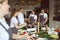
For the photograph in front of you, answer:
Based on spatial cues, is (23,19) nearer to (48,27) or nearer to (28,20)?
(28,20)

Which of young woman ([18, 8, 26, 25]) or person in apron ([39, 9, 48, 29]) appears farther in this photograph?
person in apron ([39, 9, 48, 29])

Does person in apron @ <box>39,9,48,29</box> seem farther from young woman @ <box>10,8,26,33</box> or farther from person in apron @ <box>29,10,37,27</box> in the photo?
young woman @ <box>10,8,26,33</box>

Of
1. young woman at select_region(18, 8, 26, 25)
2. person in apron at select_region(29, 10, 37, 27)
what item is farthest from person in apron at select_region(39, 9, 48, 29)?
young woman at select_region(18, 8, 26, 25)

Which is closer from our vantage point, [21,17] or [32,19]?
[21,17]

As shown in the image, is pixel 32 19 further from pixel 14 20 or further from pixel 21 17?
pixel 14 20

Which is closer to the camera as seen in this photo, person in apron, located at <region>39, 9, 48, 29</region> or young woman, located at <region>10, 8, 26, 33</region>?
young woman, located at <region>10, 8, 26, 33</region>

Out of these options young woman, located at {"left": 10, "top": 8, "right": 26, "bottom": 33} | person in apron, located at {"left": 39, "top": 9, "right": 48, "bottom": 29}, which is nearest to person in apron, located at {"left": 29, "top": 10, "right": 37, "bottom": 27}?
person in apron, located at {"left": 39, "top": 9, "right": 48, "bottom": 29}

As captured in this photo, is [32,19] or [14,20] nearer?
[14,20]

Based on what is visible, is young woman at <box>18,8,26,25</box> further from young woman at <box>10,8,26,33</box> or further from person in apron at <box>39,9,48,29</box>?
person in apron at <box>39,9,48,29</box>

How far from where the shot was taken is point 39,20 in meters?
2.65

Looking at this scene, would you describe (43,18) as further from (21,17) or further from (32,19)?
(21,17)

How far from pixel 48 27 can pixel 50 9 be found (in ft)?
0.79

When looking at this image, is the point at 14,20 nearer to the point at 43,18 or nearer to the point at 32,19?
the point at 32,19

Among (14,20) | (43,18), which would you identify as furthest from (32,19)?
(14,20)
